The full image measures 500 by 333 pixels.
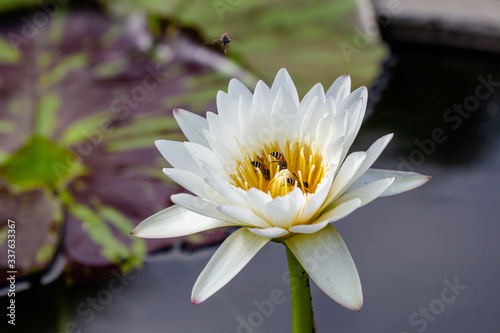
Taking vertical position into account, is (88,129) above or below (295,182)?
above

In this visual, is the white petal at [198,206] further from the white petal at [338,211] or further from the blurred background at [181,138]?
the blurred background at [181,138]

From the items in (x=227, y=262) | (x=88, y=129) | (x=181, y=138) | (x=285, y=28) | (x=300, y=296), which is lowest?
Result: (x=300, y=296)

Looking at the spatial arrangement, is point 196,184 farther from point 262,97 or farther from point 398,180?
point 398,180

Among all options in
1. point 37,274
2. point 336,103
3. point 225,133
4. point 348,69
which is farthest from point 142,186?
point 348,69

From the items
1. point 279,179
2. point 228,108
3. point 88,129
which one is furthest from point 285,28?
point 279,179

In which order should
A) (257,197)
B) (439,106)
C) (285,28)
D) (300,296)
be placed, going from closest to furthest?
(257,197) → (300,296) → (439,106) → (285,28)

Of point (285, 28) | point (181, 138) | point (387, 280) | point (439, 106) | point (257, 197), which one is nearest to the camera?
point (257, 197)

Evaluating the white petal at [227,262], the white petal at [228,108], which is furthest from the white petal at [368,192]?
the white petal at [228,108]

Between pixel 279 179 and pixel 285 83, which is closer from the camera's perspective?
pixel 279 179
